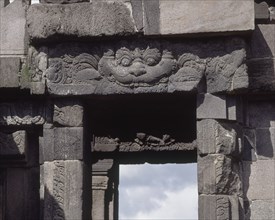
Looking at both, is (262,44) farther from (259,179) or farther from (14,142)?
(14,142)

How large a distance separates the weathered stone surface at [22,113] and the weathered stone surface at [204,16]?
1692 millimetres

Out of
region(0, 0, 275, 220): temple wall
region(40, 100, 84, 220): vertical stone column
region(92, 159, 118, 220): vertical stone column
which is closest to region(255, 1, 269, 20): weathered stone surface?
region(0, 0, 275, 220): temple wall

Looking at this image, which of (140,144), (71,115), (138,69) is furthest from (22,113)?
(140,144)

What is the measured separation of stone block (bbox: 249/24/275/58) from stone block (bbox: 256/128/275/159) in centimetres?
74

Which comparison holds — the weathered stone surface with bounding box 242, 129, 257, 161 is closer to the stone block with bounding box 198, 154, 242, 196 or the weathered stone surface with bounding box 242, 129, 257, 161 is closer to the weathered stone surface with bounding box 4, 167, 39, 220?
the stone block with bounding box 198, 154, 242, 196

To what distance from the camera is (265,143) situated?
387 inches

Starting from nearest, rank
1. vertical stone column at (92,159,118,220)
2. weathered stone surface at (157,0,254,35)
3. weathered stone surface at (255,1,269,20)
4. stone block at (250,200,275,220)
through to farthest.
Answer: weathered stone surface at (157,0,254,35), stone block at (250,200,275,220), weathered stone surface at (255,1,269,20), vertical stone column at (92,159,118,220)

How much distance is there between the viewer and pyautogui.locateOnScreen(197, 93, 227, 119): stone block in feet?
31.1

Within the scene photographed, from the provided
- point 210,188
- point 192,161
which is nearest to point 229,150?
point 210,188

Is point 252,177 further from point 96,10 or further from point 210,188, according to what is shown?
point 96,10

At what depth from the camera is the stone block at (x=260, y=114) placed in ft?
32.4

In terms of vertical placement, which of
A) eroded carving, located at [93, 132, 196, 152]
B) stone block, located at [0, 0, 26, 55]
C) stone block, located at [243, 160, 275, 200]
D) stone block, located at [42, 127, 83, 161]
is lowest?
stone block, located at [243, 160, 275, 200]

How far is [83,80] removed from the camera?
9.58m

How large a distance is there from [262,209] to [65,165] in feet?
6.42
